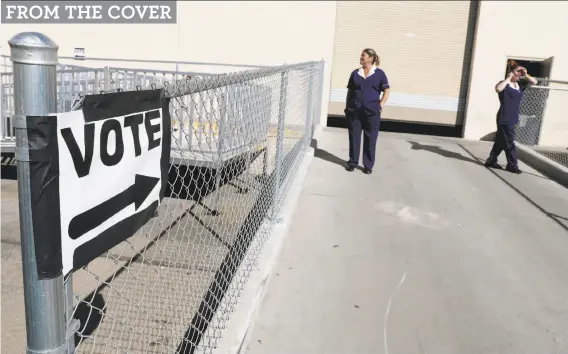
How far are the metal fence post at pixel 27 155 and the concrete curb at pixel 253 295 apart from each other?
1.66 m

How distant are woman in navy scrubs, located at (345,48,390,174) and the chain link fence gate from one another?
0.78 m

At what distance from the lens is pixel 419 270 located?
14.5 ft

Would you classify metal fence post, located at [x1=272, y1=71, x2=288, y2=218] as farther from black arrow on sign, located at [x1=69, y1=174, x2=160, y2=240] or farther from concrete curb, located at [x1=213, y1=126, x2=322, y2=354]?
black arrow on sign, located at [x1=69, y1=174, x2=160, y2=240]

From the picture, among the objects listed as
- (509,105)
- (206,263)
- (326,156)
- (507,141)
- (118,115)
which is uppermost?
(118,115)

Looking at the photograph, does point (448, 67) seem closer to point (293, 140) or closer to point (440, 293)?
point (293, 140)

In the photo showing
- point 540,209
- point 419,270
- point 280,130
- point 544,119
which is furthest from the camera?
point 544,119

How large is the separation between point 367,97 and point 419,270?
321cm

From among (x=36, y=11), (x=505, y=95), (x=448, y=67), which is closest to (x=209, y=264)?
(x=505, y=95)

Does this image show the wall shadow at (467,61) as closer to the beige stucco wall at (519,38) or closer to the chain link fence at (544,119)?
the beige stucco wall at (519,38)

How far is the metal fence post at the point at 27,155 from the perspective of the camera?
1.24 metres

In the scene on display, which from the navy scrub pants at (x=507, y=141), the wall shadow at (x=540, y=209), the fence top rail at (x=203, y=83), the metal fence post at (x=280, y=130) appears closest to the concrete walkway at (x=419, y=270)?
the wall shadow at (x=540, y=209)

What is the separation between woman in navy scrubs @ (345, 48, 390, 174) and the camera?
696 cm

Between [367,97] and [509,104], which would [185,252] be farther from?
[509,104]

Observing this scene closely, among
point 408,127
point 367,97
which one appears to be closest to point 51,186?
point 367,97
